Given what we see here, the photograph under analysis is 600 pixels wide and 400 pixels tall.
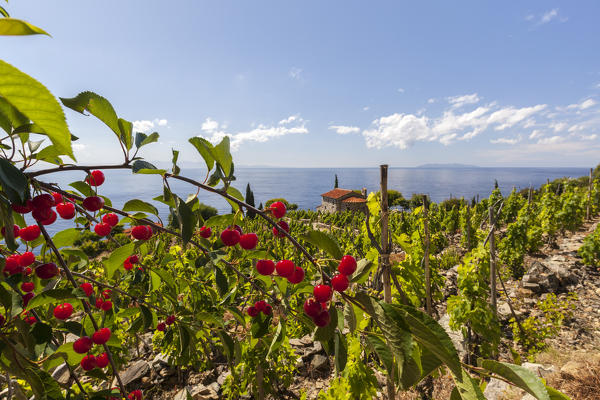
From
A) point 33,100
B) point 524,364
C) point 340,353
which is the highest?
point 33,100

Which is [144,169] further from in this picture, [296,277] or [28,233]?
[28,233]

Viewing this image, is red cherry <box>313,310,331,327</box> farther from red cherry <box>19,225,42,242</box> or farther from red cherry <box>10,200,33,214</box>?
red cherry <box>19,225,42,242</box>

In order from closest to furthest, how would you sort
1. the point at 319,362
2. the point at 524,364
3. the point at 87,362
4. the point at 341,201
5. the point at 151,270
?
the point at 87,362 < the point at 151,270 < the point at 524,364 < the point at 319,362 < the point at 341,201

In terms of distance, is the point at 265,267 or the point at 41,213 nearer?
the point at 41,213

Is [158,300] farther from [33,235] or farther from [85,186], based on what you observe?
[85,186]

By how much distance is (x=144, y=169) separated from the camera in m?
0.66

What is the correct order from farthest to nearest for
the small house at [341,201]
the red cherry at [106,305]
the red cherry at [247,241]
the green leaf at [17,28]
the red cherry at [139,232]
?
the small house at [341,201] < the red cherry at [106,305] < the red cherry at [139,232] < the red cherry at [247,241] < the green leaf at [17,28]

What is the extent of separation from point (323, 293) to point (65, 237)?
41.2 inches

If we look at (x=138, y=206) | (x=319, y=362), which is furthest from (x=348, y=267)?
(x=319, y=362)

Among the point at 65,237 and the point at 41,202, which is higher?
the point at 41,202

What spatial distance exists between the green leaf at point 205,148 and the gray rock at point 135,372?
4633 millimetres

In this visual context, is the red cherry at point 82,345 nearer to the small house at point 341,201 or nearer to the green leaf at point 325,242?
the green leaf at point 325,242

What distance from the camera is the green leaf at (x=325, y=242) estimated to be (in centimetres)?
74

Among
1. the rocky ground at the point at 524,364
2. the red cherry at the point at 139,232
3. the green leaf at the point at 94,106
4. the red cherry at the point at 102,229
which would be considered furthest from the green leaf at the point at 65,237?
the rocky ground at the point at 524,364
